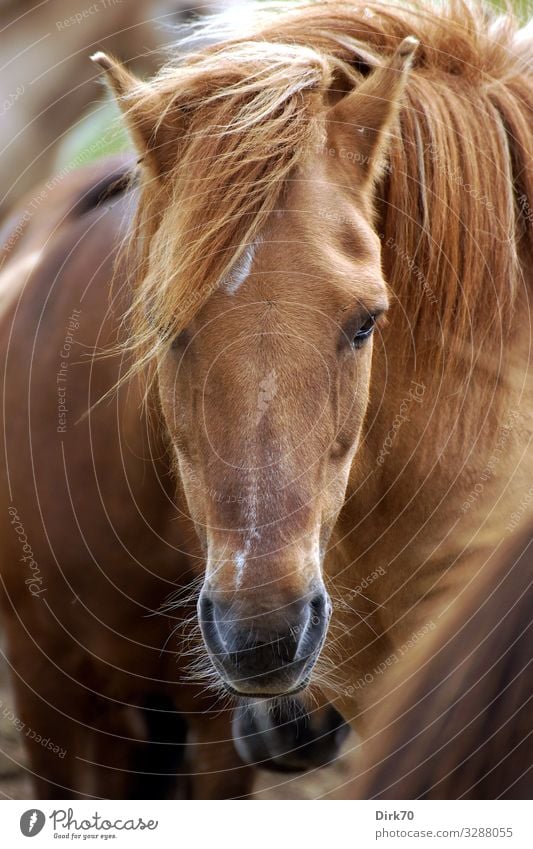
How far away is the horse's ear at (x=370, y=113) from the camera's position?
1.24 meters

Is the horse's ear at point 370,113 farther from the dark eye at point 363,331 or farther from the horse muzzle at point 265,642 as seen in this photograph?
the horse muzzle at point 265,642

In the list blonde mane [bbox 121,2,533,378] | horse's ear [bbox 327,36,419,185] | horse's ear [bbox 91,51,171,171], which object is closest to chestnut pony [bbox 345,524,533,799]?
blonde mane [bbox 121,2,533,378]

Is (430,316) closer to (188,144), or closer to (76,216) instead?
(188,144)

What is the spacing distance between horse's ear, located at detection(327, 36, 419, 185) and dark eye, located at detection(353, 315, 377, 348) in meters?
0.23

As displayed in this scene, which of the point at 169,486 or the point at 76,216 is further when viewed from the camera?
the point at 76,216

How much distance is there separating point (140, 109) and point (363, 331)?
454 mm

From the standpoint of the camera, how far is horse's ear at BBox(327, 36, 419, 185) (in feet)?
4.06

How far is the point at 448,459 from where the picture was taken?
4.90ft

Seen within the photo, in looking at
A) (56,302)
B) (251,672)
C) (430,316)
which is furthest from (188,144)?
(251,672)

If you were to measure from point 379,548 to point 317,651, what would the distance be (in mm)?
455

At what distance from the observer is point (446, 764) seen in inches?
34.1
